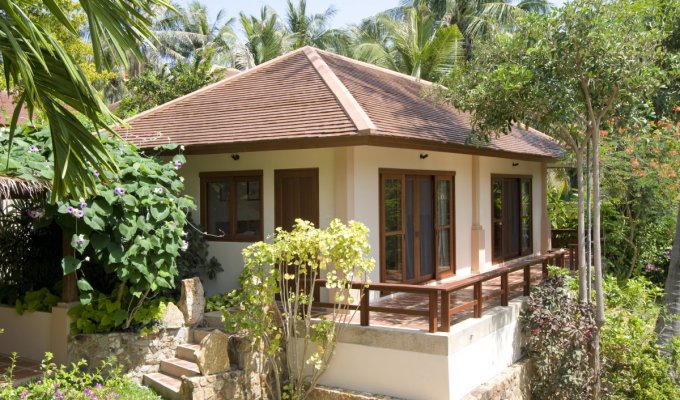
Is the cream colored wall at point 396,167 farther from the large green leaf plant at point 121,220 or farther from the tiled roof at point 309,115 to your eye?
the large green leaf plant at point 121,220

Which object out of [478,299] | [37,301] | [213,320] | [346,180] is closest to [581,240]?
[478,299]

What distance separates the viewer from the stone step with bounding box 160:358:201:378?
7.85 metres

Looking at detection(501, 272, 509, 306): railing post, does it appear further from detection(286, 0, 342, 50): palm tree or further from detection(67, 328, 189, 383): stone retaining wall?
detection(286, 0, 342, 50): palm tree

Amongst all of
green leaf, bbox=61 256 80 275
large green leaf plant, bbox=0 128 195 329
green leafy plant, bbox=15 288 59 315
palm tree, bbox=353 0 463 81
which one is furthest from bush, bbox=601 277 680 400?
palm tree, bbox=353 0 463 81

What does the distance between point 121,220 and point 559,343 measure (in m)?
6.45

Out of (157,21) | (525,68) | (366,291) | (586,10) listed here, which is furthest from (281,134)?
(157,21)

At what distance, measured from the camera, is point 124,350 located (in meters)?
8.16

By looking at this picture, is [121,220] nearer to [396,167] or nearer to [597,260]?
[396,167]

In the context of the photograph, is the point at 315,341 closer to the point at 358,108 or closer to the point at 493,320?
the point at 493,320

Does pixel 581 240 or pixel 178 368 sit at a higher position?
pixel 581 240

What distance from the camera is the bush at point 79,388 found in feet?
21.7

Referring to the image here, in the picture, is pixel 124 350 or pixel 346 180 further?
pixel 346 180

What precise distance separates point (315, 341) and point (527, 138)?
928 cm

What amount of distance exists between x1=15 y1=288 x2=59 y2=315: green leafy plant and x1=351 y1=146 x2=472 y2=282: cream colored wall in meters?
4.62
